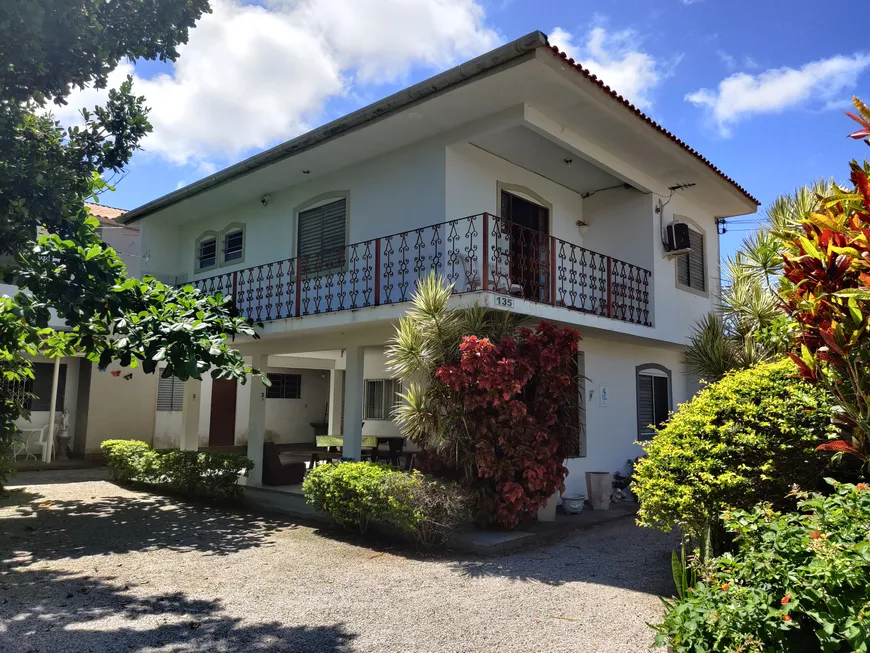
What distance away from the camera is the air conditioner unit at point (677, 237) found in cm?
1206

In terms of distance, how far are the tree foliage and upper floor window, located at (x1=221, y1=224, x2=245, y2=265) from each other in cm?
549

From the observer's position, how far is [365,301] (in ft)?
32.4

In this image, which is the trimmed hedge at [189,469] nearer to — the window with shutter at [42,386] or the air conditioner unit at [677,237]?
the window with shutter at [42,386]

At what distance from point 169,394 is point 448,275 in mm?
13807

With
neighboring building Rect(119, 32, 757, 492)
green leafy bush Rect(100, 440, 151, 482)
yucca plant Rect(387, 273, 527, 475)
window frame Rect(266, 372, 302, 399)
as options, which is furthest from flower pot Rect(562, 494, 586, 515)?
window frame Rect(266, 372, 302, 399)

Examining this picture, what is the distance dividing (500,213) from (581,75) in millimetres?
3097

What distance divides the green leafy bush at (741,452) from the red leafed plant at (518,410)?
8.85 ft

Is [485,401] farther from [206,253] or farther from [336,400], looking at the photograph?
[336,400]

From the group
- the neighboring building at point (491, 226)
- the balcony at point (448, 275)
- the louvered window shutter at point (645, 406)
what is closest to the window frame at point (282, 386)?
the neighboring building at point (491, 226)

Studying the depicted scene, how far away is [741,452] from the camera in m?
4.94

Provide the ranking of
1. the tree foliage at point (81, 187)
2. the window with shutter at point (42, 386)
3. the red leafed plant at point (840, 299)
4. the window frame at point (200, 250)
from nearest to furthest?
the red leafed plant at point (840, 299) → the tree foliage at point (81, 187) → the window frame at point (200, 250) → the window with shutter at point (42, 386)

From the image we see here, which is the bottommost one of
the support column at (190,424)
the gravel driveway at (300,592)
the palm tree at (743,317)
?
the gravel driveway at (300,592)

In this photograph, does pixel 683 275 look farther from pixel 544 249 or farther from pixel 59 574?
pixel 59 574

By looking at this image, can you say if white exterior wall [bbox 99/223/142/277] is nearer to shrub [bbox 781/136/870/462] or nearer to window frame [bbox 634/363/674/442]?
window frame [bbox 634/363/674/442]
